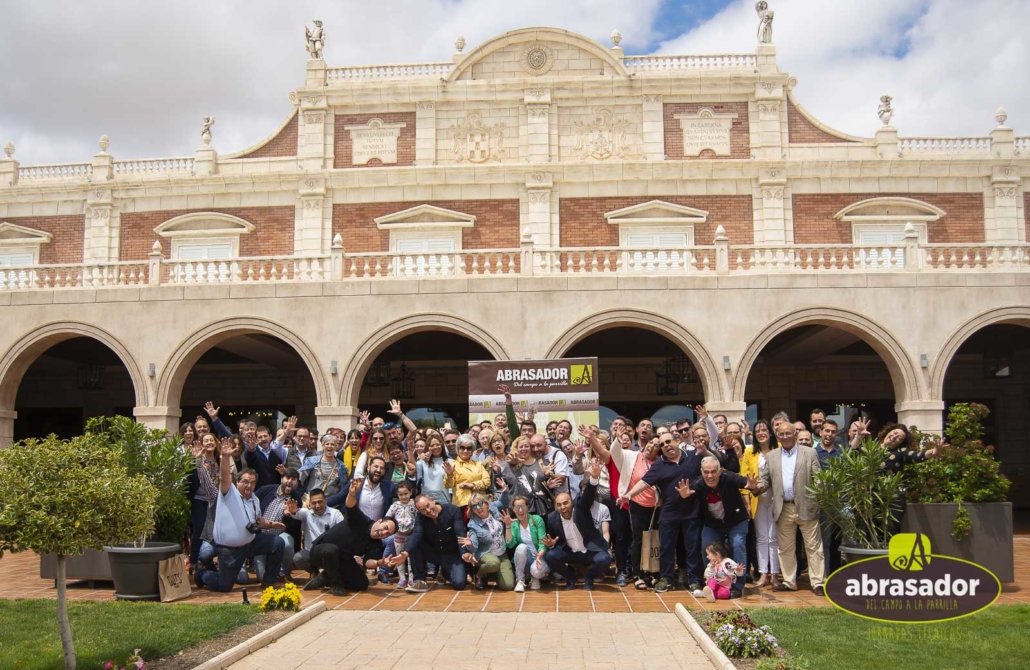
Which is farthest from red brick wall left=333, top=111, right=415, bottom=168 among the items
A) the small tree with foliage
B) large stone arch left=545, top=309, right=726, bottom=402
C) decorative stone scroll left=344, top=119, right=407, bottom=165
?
the small tree with foliage

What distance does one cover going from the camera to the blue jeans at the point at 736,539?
9352 mm

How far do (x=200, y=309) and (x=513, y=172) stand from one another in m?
8.28

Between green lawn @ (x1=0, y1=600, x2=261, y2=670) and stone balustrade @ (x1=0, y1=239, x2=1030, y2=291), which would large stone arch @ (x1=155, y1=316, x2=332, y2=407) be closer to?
stone balustrade @ (x1=0, y1=239, x2=1030, y2=291)

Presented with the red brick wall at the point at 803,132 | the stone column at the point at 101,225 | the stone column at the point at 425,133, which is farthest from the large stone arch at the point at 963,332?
the stone column at the point at 101,225

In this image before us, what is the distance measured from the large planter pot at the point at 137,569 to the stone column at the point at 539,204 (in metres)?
13.4

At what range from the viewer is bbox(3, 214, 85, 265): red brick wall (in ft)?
73.8

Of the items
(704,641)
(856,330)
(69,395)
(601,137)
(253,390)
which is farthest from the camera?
(69,395)

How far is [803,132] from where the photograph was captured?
72.3ft

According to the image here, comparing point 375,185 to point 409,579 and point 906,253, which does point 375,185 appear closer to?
point 906,253

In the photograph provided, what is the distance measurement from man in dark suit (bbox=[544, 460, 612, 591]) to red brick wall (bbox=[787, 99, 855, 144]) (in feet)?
49.2

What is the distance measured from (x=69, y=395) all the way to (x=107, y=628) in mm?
18100

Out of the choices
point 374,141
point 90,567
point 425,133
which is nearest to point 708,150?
point 425,133

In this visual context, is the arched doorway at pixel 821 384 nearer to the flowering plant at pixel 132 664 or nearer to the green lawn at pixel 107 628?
the green lawn at pixel 107 628

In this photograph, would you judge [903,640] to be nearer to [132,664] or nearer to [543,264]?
[132,664]
